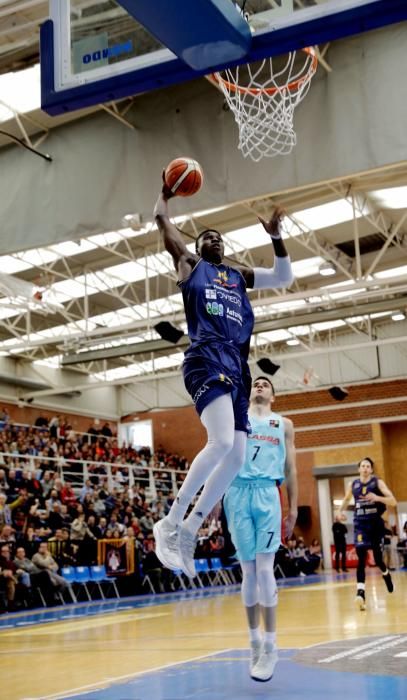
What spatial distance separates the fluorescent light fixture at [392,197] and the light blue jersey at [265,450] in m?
15.0

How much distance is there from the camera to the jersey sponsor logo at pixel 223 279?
16.7 feet

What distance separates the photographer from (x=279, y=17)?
6457mm

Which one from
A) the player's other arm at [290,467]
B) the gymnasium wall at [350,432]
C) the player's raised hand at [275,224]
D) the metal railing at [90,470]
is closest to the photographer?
the player's raised hand at [275,224]

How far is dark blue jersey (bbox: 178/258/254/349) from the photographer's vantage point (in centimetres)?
492

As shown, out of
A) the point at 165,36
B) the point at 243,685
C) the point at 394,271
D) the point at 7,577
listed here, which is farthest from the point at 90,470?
the point at 165,36

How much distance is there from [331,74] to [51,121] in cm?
550

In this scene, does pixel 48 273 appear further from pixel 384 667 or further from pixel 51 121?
pixel 384 667

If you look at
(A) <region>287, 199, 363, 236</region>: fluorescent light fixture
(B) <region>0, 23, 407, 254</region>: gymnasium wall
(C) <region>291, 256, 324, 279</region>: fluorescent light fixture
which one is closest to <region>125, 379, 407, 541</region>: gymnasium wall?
(C) <region>291, 256, 324, 279</region>: fluorescent light fixture

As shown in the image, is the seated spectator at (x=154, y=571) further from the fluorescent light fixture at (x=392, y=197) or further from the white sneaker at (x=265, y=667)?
the white sneaker at (x=265, y=667)

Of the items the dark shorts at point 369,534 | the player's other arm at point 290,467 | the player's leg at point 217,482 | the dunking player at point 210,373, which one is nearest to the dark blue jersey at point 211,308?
the dunking player at point 210,373

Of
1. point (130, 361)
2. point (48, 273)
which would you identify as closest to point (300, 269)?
point (48, 273)

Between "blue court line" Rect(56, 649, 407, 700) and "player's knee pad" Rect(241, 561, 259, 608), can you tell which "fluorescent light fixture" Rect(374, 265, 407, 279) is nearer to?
"player's knee pad" Rect(241, 561, 259, 608)

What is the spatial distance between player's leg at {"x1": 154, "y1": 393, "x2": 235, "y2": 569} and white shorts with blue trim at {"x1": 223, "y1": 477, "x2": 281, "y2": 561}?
1280 mm

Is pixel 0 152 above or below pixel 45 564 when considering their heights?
above
